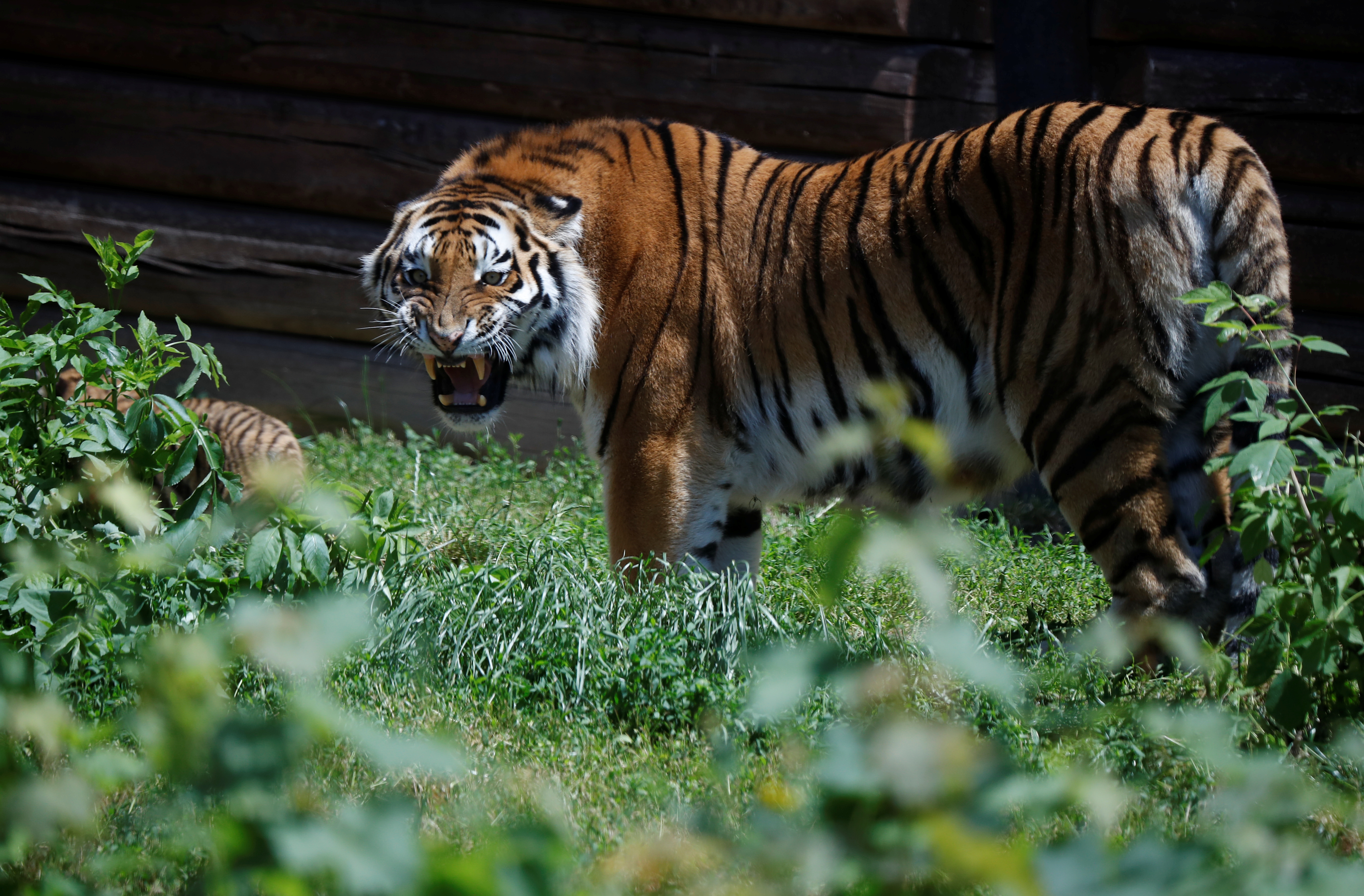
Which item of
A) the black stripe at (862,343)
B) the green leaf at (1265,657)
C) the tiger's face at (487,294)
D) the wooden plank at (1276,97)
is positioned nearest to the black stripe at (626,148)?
the tiger's face at (487,294)

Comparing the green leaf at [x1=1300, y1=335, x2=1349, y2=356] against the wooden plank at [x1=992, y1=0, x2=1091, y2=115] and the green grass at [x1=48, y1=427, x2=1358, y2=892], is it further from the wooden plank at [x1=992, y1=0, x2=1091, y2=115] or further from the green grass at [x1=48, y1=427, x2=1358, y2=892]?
the wooden plank at [x1=992, y1=0, x2=1091, y2=115]

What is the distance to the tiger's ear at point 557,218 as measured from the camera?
11.4 feet

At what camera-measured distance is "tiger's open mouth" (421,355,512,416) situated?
11.6 ft

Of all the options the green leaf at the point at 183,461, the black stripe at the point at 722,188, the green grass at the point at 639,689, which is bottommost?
the green grass at the point at 639,689

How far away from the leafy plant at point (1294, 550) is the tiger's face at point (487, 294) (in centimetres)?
184

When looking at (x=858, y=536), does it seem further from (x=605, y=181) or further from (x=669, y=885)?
→ (x=605, y=181)

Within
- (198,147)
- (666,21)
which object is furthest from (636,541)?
(198,147)

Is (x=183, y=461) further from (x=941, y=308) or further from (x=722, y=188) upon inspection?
(x=941, y=308)

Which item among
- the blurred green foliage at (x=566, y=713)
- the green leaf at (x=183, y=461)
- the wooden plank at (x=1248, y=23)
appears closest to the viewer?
the blurred green foliage at (x=566, y=713)

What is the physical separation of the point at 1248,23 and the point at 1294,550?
3156mm

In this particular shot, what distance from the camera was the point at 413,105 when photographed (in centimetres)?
527

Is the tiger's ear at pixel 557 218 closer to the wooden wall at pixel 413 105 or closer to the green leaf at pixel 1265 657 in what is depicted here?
the wooden wall at pixel 413 105

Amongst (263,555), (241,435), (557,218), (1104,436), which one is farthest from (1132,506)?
(241,435)

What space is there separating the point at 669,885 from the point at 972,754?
841mm
